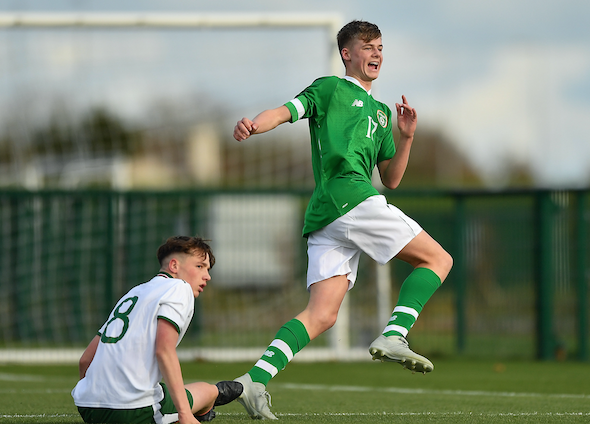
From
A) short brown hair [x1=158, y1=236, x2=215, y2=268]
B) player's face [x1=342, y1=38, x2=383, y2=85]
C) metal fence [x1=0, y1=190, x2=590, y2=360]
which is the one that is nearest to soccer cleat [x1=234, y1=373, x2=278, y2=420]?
short brown hair [x1=158, y1=236, x2=215, y2=268]

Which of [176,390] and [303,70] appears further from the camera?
[303,70]

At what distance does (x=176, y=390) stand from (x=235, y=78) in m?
8.47

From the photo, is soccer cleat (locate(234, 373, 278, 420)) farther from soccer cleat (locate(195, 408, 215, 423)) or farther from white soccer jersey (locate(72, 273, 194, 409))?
white soccer jersey (locate(72, 273, 194, 409))

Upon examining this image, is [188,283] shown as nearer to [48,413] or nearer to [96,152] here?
[48,413]

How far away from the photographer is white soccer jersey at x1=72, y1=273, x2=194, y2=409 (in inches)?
149

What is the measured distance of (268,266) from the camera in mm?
10445

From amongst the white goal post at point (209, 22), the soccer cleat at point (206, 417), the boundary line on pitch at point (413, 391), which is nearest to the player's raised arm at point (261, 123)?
the soccer cleat at point (206, 417)

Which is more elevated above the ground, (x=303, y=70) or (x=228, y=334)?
(x=303, y=70)

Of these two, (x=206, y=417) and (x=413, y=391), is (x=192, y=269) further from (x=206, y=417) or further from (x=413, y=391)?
(x=413, y=391)

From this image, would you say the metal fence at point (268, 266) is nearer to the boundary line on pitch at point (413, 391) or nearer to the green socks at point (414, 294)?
the boundary line on pitch at point (413, 391)

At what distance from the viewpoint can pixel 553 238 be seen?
396 inches

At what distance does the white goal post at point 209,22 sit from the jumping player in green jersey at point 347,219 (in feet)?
18.7

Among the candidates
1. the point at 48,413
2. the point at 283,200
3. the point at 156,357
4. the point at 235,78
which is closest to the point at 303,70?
the point at 235,78

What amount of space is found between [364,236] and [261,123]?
0.84 meters
